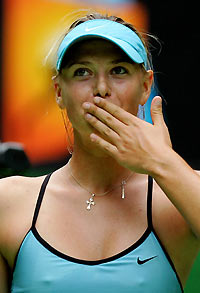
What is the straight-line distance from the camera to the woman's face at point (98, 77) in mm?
2217

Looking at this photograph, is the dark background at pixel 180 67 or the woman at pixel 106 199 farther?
the dark background at pixel 180 67

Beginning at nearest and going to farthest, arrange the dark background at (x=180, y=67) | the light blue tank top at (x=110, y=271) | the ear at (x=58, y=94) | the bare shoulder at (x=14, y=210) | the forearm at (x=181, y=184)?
1. the forearm at (x=181, y=184)
2. the light blue tank top at (x=110, y=271)
3. the bare shoulder at (x=14, y=210)
4. the ear at (x=58, y=94)
5. the dark background at (x=180, y=67)

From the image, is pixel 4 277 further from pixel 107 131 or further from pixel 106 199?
pixel 107 131

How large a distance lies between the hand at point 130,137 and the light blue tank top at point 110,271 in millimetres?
302

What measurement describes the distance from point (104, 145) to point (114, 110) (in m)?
0.12

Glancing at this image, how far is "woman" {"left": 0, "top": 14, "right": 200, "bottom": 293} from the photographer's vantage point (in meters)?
2.09

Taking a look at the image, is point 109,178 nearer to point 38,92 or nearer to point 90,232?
point 90,232

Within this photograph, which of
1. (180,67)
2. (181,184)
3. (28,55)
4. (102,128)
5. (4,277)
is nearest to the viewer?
(181,184)

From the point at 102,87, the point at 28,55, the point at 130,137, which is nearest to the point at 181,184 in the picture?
the point at 130,137

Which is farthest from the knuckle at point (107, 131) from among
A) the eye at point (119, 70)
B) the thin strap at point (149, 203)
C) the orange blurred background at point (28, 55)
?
the orange blurred background at point (28, 55)

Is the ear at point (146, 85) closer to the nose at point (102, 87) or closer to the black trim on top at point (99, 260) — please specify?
the nose at point (102, 87)

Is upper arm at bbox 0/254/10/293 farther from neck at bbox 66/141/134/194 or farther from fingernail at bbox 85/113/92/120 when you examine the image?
fingernail at bbox 85/113/92/120

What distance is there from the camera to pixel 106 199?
94.5 inches

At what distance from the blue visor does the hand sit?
0.67 feet
